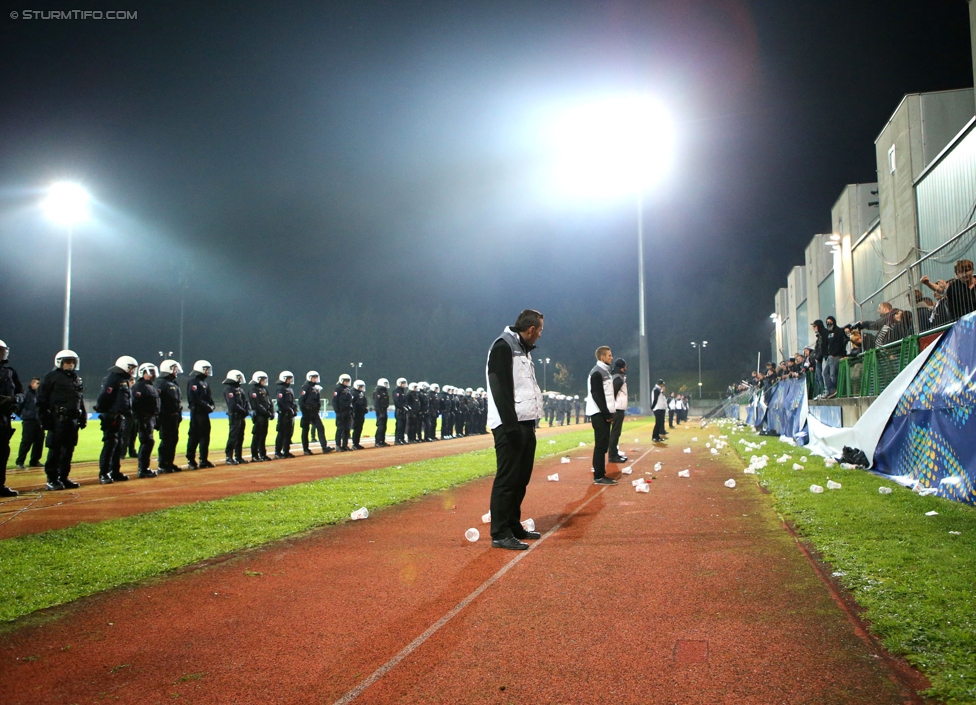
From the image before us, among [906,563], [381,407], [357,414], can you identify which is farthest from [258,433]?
[906,563]

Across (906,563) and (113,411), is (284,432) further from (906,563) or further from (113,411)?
(906,563)

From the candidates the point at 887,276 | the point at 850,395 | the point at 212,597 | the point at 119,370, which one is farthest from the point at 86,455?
the point at 887,276

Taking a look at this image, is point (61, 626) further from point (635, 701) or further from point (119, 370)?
point (119, 370)

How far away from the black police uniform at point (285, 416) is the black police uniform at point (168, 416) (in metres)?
4.01

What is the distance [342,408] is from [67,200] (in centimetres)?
1420

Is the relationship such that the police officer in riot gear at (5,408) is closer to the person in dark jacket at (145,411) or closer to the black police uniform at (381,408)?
the person in dark jacket at (145,411)

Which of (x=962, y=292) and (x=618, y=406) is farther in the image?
(x=618, y=406)

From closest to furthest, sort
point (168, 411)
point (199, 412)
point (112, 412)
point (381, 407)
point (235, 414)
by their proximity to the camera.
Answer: point (112, 412) < point (168, 411) < point (199, 412) < point (235, 414) < point (381, 407)

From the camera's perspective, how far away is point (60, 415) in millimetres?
11414

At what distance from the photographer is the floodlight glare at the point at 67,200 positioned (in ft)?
84.3

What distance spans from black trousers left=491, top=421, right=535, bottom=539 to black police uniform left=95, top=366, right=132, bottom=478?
372 inches

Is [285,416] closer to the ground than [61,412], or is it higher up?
closer to the ground

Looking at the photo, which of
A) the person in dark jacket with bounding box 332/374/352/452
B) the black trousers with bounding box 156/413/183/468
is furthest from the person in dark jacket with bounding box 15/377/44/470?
the person in dark jacket with bounding box 332/374/352/452

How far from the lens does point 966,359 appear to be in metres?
7.86
